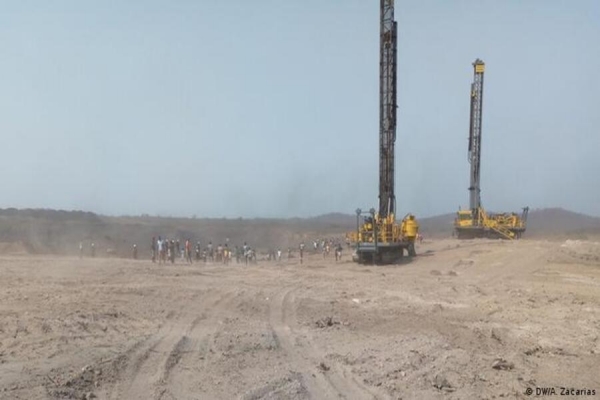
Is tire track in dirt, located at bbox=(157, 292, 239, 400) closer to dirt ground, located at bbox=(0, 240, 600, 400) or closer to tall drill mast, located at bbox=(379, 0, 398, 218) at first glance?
dirt ground, located at bbox=(0, 240, 600, 400)

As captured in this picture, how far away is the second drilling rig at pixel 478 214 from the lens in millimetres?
52219

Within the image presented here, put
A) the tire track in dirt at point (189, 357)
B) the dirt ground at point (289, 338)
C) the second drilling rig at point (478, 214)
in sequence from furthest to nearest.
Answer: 1. the second drilling rig at point (478, 214)
2. the dirt ground at point (289, 338)
3. the tire track in dirt at point (189, 357)

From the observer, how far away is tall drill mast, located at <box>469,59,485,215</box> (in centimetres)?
5347

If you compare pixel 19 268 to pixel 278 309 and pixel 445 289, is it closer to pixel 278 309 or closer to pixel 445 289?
pixel 278 309

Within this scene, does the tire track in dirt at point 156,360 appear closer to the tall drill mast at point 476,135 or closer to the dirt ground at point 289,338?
the dirt ground at point 289,338

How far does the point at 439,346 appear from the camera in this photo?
11586 millimetres

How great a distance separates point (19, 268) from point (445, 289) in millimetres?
16584

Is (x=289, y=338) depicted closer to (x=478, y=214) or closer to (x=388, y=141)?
(x=388, y=141)

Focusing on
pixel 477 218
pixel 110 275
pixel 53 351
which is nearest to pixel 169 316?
pixel 53 351

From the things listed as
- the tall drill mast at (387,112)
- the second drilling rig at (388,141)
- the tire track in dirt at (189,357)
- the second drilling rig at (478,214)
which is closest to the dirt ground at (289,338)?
the tire track in dirt at (189,357)

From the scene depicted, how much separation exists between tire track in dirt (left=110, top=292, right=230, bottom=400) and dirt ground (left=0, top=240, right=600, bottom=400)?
0.10 ft

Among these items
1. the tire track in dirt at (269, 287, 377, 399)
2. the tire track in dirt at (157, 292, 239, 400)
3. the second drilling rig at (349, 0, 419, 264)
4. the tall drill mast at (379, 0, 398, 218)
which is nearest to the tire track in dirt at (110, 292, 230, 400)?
the tire track in dirt at (157, 292, 239, 400)

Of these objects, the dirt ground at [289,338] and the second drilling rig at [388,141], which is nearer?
the dirt ground at [289,338]

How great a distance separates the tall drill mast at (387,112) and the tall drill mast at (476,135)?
20460mm
